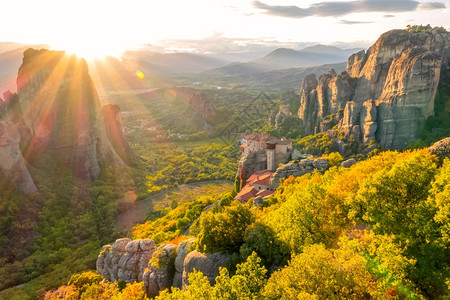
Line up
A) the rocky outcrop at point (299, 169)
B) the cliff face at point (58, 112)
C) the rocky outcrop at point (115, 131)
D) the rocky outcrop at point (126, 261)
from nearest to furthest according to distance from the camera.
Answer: the rocky outcrop at point (126, 261), the rocky outcrop at point (299, 169), the cliff face at point (58, 112), the rocky outcrop at point (115, 131)

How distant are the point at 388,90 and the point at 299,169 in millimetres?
52458

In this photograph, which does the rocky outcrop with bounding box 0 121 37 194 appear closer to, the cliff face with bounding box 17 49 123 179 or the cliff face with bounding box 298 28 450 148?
the cliff face with bounding box 17 49 123 179

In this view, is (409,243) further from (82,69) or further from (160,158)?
(160,158)

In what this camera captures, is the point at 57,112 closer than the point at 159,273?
No

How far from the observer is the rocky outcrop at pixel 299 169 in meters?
52.9

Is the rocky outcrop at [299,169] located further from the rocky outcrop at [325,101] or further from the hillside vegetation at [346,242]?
the rocky outcrop at [325,101]

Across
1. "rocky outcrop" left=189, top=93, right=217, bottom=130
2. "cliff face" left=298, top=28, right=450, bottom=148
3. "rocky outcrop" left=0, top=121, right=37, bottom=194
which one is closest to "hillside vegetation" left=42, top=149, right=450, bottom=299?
"rocky outcrop" left=0, top=121, right=37, bottom=194

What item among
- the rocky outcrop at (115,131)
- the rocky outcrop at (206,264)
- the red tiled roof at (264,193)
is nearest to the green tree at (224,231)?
the rocky outcrop at (206,264)

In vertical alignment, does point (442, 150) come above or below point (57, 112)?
above

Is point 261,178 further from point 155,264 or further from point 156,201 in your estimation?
point 156,201

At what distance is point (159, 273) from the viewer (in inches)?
1201

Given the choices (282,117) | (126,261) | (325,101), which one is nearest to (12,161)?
(126,261)

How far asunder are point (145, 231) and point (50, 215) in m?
22.8

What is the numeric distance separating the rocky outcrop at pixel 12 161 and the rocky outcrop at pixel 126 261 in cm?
3429
